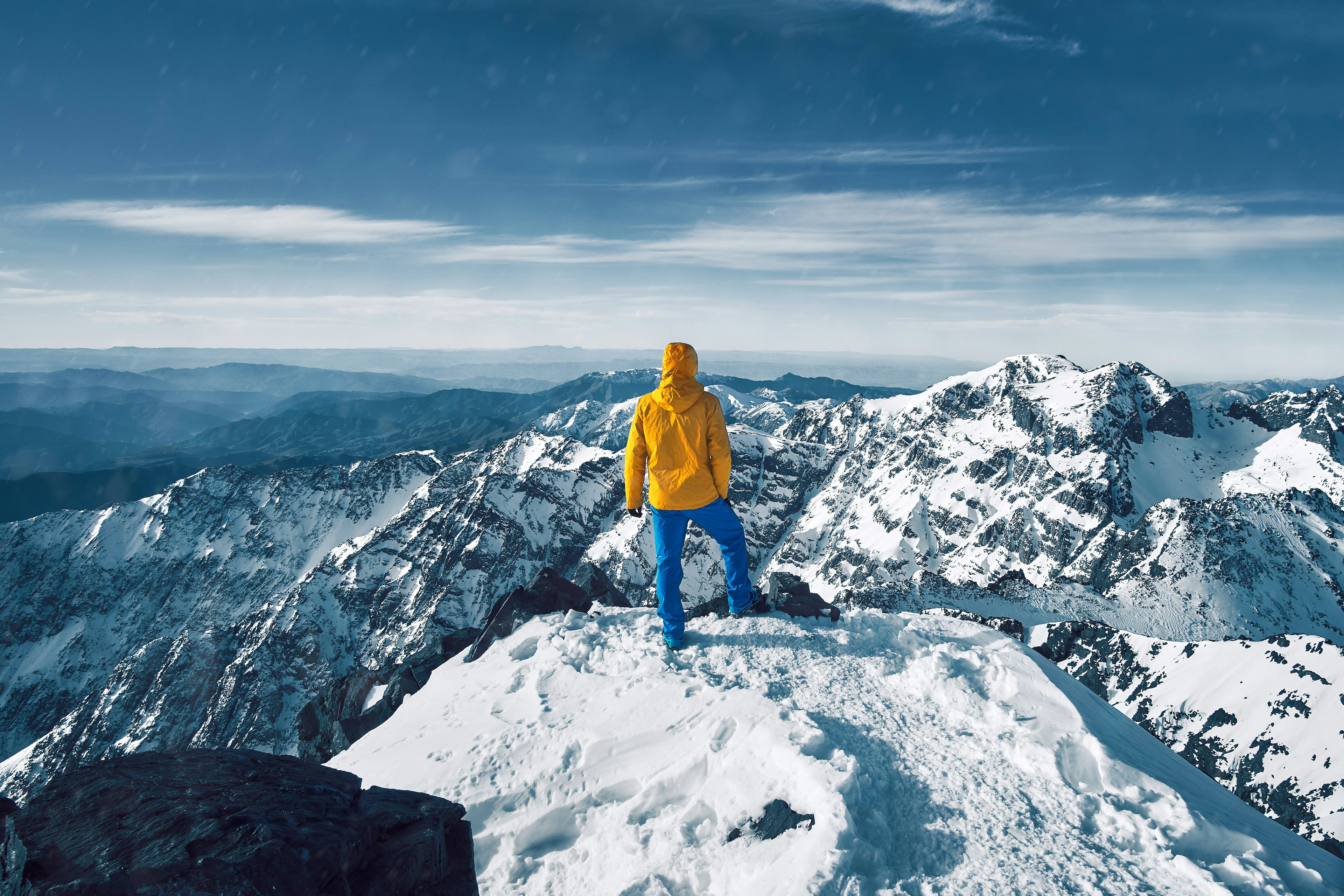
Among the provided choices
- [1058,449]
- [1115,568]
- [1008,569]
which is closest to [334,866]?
[1115,568]

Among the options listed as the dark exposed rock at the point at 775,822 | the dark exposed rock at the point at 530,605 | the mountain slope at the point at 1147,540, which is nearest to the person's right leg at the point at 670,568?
the dark exposed rock at the point at 530,605

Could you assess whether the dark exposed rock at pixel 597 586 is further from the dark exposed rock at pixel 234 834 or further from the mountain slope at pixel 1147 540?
the mountain slope at pixel 1147 540

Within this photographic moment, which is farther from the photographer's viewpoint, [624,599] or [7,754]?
[7,754]

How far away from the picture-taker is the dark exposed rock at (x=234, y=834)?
4031 millimetres

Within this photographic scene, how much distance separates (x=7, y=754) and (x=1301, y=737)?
903 feet

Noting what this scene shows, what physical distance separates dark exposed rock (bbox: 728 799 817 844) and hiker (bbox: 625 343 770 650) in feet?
12.7

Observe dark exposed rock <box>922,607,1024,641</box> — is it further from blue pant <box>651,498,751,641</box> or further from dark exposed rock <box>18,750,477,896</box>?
dark exposed rock <box>18,750,477,896</box>

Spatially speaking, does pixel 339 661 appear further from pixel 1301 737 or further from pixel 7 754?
pixel 1301 737

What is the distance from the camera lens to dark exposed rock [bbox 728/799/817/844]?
573cm

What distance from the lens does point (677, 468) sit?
9.73 meters

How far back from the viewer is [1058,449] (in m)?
198

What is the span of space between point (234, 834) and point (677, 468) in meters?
6.67

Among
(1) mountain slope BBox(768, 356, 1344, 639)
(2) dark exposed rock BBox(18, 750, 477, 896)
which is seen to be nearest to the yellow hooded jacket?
(2) dark exposed rock BBox(18, 750, 477, 896)

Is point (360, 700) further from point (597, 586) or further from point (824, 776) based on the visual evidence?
point (824, 776)
